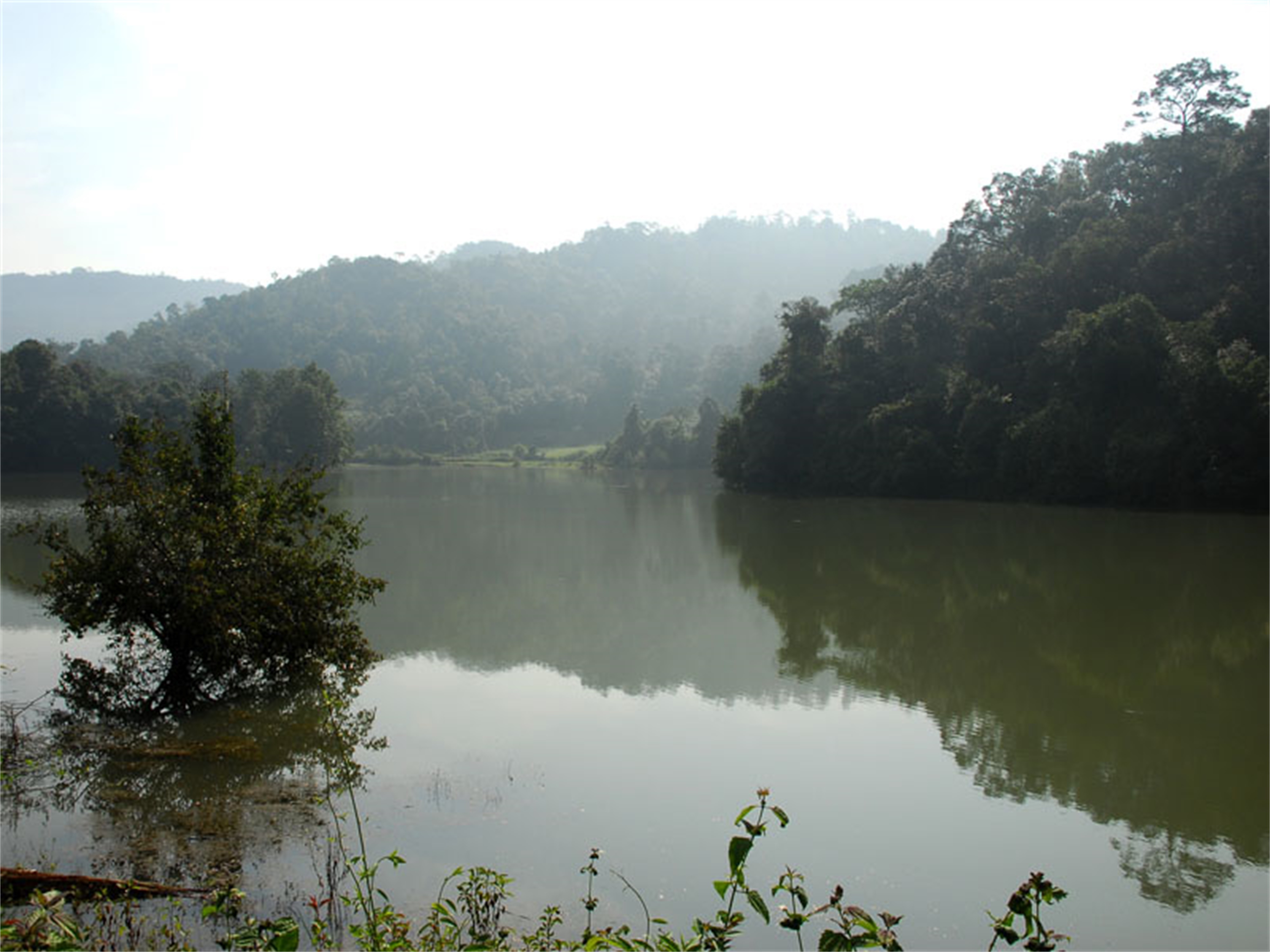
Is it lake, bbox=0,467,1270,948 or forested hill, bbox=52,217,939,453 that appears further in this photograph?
forested hill, bbox=52,217,939,453

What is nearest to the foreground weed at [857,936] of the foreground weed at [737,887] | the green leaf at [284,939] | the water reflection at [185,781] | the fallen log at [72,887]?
the foreground weed at [737,887]

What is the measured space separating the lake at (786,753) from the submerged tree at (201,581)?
30.9 inches

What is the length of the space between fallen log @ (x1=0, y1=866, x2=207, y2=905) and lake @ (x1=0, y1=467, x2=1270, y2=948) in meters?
0.47

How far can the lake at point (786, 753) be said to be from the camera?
245 inches

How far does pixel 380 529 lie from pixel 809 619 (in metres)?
15.7

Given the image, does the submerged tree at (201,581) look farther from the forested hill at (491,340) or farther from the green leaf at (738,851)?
the forested hill at (491,340)

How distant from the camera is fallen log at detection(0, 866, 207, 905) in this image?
5234 millimetres

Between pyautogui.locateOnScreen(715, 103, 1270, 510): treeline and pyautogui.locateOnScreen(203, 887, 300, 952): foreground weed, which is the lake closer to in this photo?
pyautogui.locateOnScreen(203, 887, 300, 952): foreground weed

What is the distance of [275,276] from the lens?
12838cm

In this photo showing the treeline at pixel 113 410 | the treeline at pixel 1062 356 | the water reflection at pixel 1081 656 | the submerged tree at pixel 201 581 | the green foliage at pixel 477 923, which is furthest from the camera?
the treeline at pixel 113 410

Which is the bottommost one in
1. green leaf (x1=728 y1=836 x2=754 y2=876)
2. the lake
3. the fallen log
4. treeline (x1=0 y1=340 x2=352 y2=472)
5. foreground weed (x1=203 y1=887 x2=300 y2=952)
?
the lake

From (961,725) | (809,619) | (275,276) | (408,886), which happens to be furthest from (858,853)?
(275,276)

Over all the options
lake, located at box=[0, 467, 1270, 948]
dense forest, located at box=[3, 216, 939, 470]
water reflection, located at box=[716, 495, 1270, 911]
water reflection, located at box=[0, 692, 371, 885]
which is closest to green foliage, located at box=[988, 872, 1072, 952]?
lake, located at box=[0, 467, 1270, 948]

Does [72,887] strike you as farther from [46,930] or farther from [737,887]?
[737,887]
